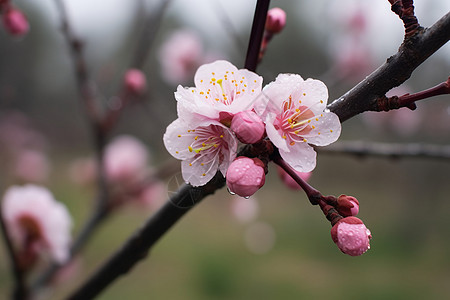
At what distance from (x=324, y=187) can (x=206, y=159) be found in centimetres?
573

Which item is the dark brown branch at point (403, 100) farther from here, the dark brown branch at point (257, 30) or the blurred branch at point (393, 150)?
the blurred branch at point (393, 150)

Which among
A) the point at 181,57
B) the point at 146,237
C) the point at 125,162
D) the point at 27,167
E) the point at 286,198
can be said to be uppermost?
the point at 146,237

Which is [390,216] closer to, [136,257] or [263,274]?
[263,274]

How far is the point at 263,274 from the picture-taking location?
3.56 metres

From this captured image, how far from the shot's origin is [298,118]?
1.41 ft

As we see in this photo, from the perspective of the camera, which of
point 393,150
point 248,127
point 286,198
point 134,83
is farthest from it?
point 286,198

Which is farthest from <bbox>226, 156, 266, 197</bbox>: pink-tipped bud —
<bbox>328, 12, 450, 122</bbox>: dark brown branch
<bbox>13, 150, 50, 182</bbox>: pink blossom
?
<bbox>13, 150, 50, 182</bbox>: pink blossom

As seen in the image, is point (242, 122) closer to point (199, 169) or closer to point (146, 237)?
point (199, 169)

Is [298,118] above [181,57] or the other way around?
above

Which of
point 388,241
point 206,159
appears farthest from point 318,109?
point 388,241

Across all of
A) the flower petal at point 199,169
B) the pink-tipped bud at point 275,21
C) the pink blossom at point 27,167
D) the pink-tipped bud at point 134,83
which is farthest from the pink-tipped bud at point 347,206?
the pink blossom at point 27,167

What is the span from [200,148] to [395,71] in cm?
19

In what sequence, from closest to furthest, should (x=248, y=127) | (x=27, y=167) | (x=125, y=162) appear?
1. (x=248, y=127)
2. (x=125, y=162)
3. (x=27, y=167)

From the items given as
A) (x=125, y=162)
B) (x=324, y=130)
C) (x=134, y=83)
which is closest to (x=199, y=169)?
(x=324, y=130)
